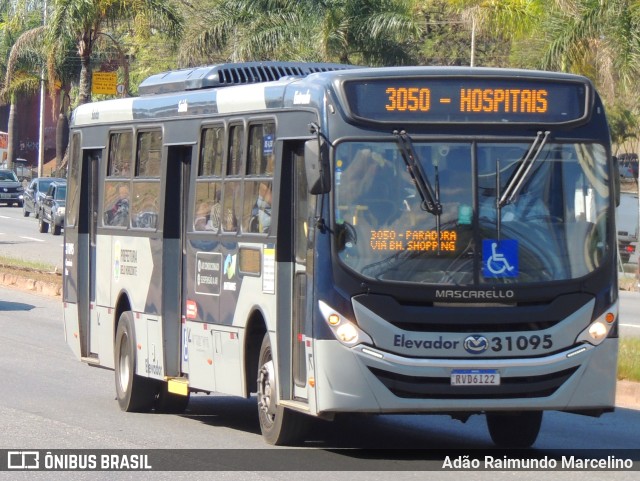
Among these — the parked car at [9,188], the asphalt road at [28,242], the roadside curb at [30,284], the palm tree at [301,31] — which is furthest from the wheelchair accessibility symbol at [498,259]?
the parked car at [9,188]

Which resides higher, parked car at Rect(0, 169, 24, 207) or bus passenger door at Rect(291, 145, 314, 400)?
parked car at Rect(0, 169, 24, 207)

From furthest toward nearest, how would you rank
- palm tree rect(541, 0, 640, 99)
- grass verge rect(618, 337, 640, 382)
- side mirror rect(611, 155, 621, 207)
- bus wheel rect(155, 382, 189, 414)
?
palm tree rect(541, 0, 640, 99)
grass verge rect(618, 337, 640, 382)
bus wheel rect(155, 382, 189, 414)
side mirror rect(611, 155, 621, 207)

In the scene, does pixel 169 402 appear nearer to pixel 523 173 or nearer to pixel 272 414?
pixel 272 414

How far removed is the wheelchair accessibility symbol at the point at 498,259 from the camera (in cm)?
930

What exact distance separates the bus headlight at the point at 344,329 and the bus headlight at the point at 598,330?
153 centimetres

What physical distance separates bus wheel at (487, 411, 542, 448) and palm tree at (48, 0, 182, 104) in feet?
80.4

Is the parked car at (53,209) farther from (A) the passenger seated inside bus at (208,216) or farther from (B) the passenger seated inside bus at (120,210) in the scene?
(A) the passenger seated inside bus at (208,216)

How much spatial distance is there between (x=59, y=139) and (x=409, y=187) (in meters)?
65.3

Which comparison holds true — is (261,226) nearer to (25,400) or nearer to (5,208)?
(25,400)

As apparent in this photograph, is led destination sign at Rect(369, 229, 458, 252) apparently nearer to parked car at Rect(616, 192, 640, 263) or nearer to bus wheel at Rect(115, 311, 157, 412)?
bus wheel at Rect(115, 311, 157, 412)

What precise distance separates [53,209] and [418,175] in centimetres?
3784

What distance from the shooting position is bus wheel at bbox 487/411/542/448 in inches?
406

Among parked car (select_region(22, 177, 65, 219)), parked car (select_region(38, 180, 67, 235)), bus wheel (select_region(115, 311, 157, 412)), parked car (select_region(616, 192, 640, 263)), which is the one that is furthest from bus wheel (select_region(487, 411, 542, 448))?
parked car (select_region(22, 177, 65, 219))

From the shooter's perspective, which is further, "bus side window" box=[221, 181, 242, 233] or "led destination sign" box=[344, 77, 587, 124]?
"bus side window" box=[221, 181, 242, 233]
